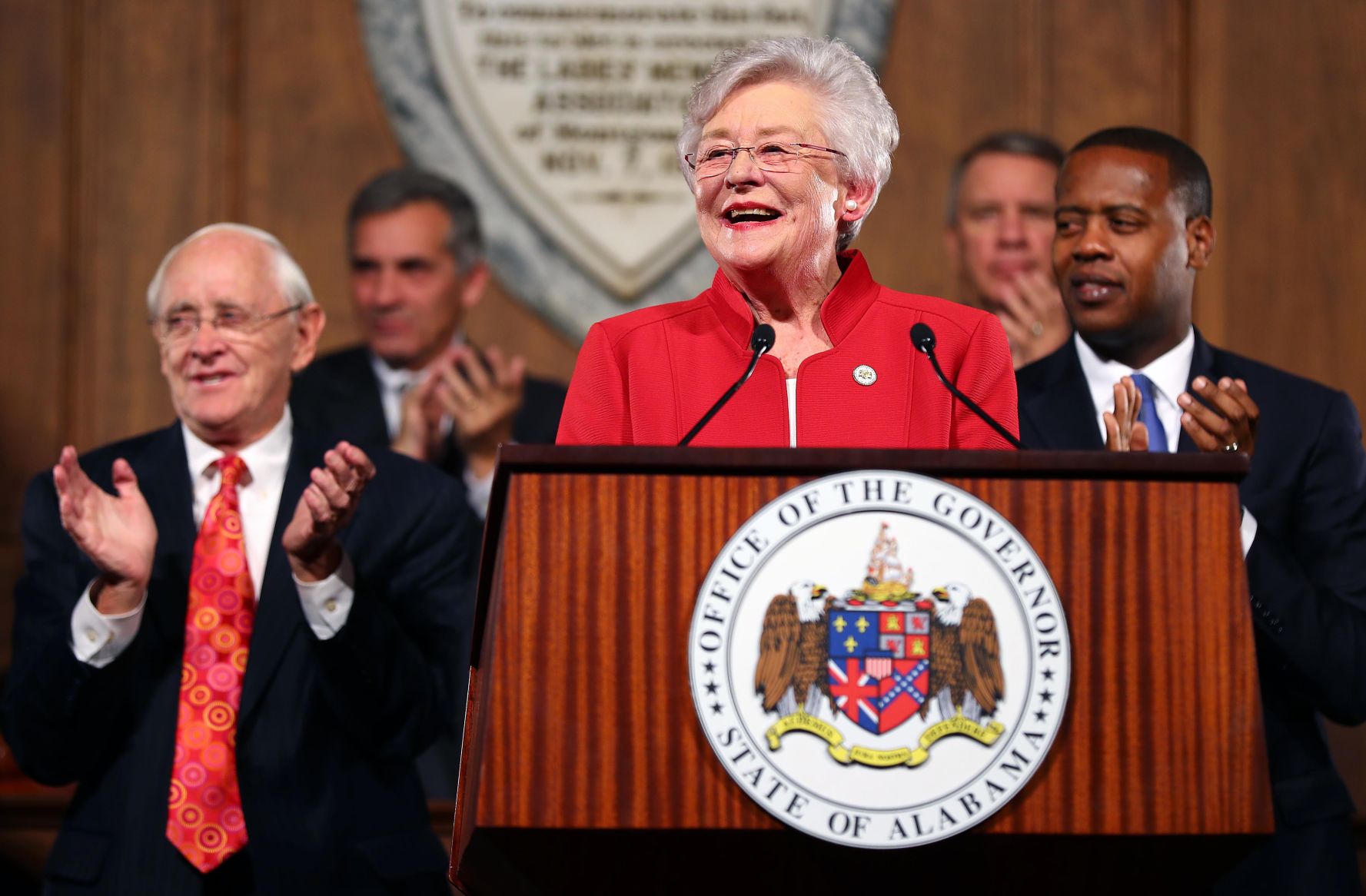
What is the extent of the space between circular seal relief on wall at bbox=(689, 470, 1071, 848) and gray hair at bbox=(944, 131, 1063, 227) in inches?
93.1

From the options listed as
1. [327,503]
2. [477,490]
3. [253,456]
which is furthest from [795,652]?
[477,490]

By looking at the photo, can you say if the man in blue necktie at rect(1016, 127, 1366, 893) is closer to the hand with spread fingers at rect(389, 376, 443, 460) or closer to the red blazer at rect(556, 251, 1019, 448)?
the red blazer at rect(556, 251, 1019, 448)

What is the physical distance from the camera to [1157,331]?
2.61 meters

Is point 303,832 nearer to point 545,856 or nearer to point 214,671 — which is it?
point 214,671

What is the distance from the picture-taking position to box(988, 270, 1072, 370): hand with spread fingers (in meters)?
3.29

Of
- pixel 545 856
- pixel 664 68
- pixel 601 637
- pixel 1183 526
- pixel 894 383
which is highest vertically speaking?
pixel 664 68

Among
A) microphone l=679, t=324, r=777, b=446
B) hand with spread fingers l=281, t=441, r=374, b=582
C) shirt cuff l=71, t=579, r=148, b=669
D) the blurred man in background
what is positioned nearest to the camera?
microphone l=679, t=324, r=777, b=446

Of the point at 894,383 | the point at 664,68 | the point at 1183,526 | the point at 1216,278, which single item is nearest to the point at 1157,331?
the point at 894,383

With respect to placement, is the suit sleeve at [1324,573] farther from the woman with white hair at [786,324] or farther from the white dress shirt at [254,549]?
the white dress shirt at [254,549]

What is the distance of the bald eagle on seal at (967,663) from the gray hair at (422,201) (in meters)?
2.83

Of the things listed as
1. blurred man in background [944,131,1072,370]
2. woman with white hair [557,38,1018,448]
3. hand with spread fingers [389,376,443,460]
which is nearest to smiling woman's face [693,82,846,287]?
woman with white hair [557,38,1018,448]

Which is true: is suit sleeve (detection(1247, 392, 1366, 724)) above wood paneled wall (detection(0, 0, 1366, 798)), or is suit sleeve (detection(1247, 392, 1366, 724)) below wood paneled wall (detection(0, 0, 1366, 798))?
below

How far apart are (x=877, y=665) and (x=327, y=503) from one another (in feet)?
3.63

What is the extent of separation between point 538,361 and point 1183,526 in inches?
121
